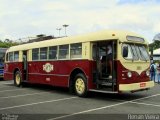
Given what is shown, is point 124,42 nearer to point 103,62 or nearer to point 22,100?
point 103,62

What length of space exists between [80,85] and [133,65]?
8.61 feet

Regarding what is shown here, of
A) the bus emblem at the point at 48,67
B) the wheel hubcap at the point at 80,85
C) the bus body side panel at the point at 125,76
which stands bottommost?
the wheel hubcap at the point at 80,85

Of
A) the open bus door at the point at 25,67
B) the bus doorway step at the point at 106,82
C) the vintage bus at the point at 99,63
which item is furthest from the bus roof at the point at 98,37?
the open bus door at the point at 25,67

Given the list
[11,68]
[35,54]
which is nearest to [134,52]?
[35,54]

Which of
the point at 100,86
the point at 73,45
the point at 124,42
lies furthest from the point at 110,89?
the point at 73,45

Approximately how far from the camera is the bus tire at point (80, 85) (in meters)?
15.6

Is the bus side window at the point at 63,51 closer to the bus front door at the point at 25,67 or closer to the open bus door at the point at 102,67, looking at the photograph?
the open bus door at the point at 102,67

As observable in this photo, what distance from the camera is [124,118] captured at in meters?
10.6

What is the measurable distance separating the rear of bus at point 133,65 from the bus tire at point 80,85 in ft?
6.34

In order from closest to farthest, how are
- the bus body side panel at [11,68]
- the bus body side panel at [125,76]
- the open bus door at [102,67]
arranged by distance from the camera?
the bus body side panel at [125,76] → the open bus door at [102,67] → the bus body side panel at [11,68]

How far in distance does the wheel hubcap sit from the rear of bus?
214 centimetres

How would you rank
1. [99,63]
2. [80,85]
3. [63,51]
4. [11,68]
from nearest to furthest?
[99,63] < [80,85] < [63,51] < [11,68]

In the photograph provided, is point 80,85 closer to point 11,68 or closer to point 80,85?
point 80,85

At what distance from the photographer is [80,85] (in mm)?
15969
